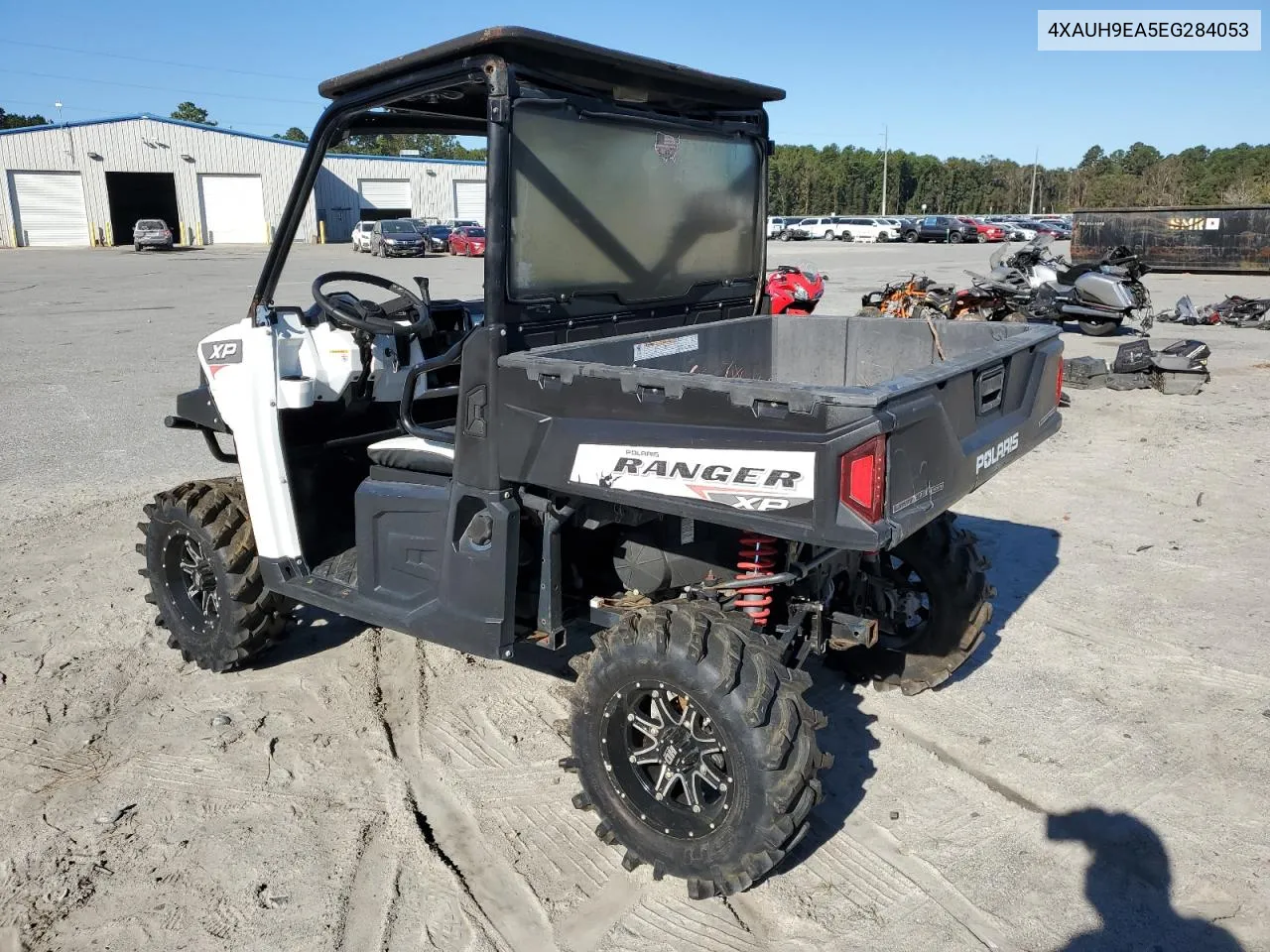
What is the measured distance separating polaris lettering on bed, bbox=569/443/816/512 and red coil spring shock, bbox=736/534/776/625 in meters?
0.57

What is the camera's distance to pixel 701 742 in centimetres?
299

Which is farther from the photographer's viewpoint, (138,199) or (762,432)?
(138,199)

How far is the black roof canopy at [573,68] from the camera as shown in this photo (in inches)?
117

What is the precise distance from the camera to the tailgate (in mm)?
2688

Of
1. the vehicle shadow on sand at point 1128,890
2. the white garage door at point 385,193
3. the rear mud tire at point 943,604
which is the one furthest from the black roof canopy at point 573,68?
the white garage door at point 385,193

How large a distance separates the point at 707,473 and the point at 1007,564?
140 inches

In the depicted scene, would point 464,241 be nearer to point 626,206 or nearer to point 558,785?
point 626,206

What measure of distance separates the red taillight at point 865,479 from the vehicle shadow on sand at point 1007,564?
203cm

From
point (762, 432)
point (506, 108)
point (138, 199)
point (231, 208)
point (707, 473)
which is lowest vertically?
point (707, 473)

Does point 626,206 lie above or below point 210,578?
above

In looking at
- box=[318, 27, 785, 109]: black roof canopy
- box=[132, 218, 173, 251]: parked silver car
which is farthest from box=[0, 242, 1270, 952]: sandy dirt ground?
box=[132, 218, 173, 251]: parked silver car

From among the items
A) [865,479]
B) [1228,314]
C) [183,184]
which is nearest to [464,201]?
[183,184]

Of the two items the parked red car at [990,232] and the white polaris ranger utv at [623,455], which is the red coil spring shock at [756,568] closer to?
the white polaris ranger utv at [623,455]

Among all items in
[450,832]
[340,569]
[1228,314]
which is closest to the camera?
[450,832]
